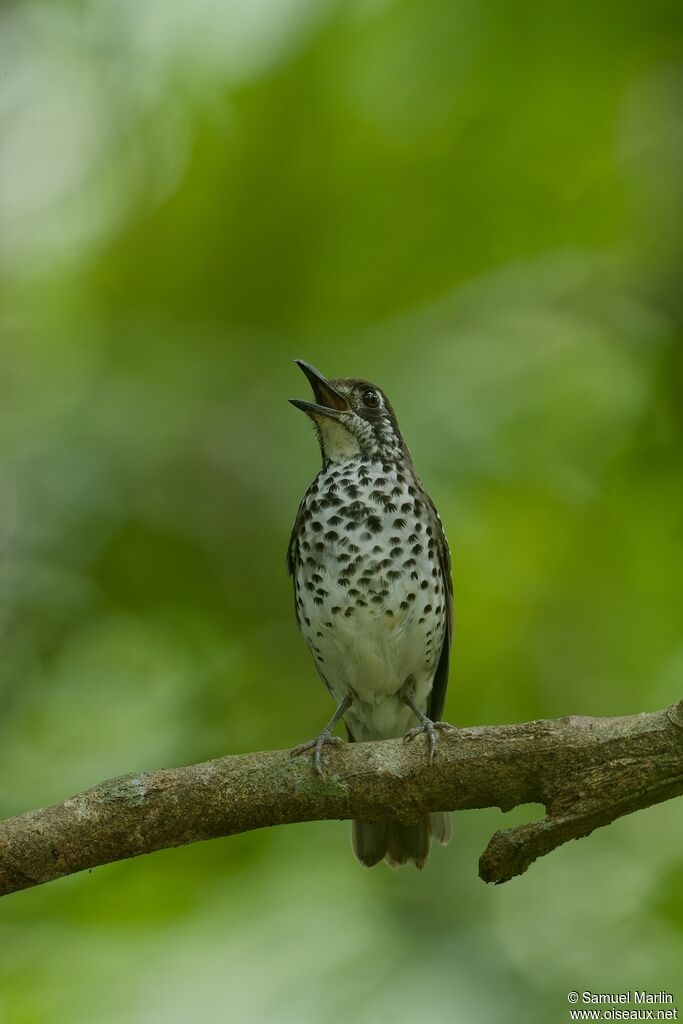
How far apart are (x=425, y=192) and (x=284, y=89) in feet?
2.98

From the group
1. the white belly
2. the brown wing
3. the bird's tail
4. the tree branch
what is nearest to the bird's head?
the white belly

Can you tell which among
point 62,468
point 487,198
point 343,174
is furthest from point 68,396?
point 487,198

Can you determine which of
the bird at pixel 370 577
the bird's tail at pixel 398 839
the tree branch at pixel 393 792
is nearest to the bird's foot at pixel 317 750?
the tree branch at pixel 393 792

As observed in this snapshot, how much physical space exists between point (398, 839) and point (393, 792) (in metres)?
1.54

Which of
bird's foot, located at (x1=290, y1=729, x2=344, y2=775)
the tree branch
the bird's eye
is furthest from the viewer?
the bird's eye

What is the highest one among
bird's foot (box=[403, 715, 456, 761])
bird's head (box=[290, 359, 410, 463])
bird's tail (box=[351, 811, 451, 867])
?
bird's head (box=[290, 359, 410, 463])

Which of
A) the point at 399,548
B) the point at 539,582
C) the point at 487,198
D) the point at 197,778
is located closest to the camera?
the point at 197,778

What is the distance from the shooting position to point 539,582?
22.0 ft

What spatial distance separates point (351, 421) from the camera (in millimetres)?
6668

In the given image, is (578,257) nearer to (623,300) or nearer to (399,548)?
(623,300)

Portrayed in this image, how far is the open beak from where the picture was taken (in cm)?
643

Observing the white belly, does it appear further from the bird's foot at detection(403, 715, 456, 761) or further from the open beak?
the bird's foot at detection(403, 715, 456, 761)

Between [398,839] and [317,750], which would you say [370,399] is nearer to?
[398,839]

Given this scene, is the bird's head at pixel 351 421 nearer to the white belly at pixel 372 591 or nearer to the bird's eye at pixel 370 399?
the bird's eye at pixel 370 399
